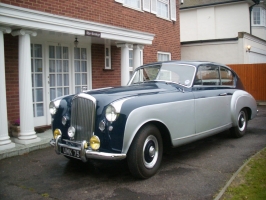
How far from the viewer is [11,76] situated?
7.50 metres

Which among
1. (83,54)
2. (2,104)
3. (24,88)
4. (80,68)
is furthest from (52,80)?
(2,104)

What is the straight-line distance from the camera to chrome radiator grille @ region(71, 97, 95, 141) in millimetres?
4379

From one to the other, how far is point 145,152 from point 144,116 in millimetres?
545

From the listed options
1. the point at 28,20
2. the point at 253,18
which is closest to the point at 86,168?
the point at 28,20

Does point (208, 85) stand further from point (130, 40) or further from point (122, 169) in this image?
point (130, 40)

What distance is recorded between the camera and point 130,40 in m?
9.29

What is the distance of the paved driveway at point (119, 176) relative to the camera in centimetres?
402

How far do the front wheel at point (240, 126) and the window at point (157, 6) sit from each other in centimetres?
566

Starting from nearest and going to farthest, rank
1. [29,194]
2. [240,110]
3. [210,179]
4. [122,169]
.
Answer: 1. [29,194]
2. [210,179]
3. [122,169]
4. [240,110]

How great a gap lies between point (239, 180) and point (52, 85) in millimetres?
5963

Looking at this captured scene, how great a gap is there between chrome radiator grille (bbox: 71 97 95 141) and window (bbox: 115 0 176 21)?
664 cm

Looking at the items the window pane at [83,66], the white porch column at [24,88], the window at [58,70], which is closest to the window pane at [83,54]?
the window pane at [83,66]

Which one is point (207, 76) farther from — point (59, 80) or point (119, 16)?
point (119, 16)

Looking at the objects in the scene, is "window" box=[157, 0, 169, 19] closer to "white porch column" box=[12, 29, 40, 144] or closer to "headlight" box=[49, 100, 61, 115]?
"white porch column" box=[12, 29, 40, 144]
